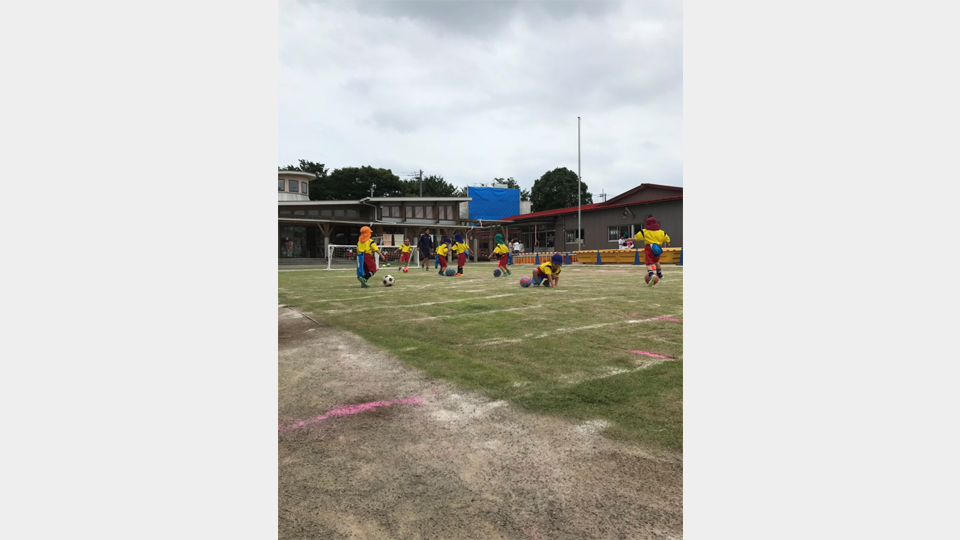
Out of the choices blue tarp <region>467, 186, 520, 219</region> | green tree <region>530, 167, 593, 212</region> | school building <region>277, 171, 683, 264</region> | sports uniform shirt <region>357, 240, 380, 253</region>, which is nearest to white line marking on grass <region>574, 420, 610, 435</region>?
sports uniform shirt <region>357, 240, 380, 253</region>

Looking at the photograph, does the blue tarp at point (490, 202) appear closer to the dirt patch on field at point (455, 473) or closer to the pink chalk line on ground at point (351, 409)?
the pink chalk line on ground at point (351, 409)

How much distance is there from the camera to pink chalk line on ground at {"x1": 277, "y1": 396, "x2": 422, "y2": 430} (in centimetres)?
274

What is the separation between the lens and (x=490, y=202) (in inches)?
1651

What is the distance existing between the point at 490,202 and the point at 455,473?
40446 millimetres

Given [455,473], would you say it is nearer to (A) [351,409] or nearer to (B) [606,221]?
(A) [351,409]

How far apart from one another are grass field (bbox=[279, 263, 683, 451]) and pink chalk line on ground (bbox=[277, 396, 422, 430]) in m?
0.46

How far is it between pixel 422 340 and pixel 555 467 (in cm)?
294

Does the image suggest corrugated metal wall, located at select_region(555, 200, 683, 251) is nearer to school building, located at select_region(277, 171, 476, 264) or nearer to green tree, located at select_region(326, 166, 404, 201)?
school building, located at select_region(277, 171, 476, 264)

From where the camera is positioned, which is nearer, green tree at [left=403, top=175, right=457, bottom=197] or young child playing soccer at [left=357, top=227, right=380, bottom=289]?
young child playing soccer at [left=357, top=227, right=380, bottom=289]

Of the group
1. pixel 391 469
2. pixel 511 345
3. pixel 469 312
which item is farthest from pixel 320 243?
pixel 391 469

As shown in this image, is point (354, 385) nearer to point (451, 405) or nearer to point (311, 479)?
point (451, 405)

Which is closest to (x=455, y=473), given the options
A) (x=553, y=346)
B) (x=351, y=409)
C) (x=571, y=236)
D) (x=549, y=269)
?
(x=351, y=409)

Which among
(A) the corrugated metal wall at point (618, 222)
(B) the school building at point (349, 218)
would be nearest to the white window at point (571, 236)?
(A) the corrugated metal wall at point (618, 222)

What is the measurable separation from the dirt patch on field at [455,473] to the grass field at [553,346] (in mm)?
241
